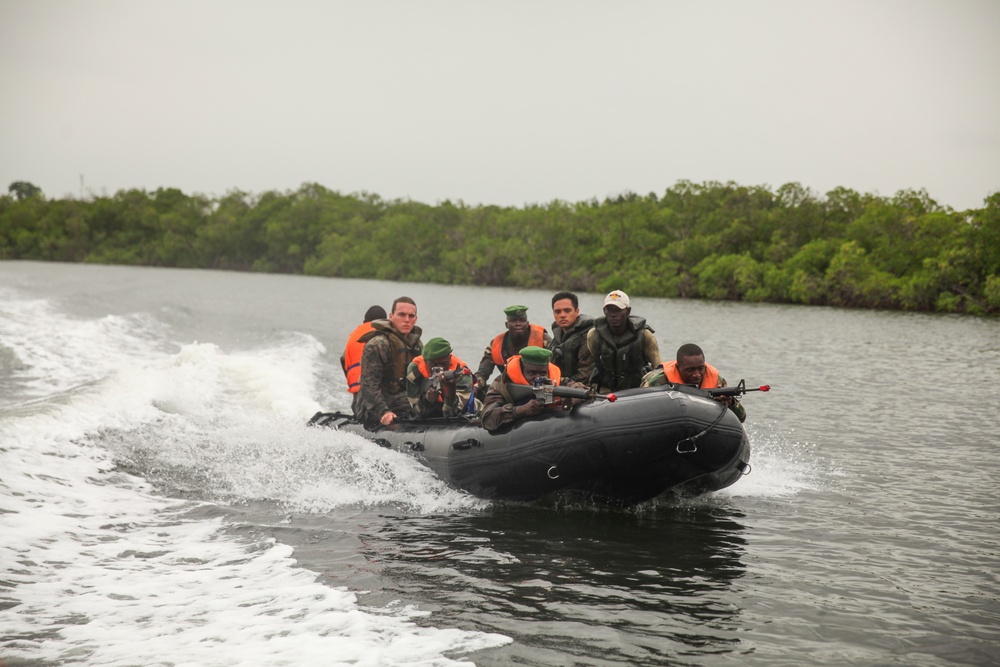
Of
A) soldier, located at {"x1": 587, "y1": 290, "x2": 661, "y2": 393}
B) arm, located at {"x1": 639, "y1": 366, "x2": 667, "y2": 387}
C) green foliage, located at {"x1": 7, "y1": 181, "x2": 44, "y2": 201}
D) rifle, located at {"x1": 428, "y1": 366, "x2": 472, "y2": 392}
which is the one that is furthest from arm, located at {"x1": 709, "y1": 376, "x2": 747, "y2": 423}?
green foliage, located at {"x1": 7, "y1": 181, "x2": 44, "y2": 201}

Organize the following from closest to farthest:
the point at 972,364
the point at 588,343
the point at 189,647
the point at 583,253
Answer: the point at 189,647 → the point at 588,343 → the point at 972,364 → the point at 583,253

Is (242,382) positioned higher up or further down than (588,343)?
further down

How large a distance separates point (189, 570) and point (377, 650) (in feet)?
6.51

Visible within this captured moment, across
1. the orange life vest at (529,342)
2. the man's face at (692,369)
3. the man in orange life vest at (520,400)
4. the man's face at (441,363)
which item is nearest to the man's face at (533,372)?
the man in orange life vest at (520,400)

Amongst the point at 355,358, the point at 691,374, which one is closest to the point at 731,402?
the point at 691,374

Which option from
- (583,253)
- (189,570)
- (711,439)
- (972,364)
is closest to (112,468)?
(189,570)

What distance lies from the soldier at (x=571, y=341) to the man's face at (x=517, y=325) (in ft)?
1.14

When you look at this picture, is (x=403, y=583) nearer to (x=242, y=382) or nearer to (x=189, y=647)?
(x=189, y=647)

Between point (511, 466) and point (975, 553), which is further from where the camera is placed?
point (511, 466)

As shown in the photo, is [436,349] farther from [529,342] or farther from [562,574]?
[562,574]

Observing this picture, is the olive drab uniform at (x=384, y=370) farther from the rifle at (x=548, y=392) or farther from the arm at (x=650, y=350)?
the arm at (x=650, y=350)

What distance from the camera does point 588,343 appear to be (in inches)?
349

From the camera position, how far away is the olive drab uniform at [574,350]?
360 inches

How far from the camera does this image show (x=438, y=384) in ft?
29.2
